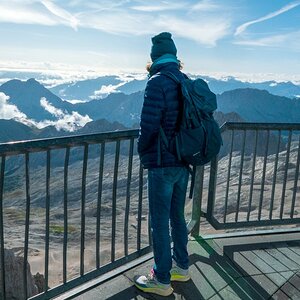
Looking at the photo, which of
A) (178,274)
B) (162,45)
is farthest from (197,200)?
(162,45)

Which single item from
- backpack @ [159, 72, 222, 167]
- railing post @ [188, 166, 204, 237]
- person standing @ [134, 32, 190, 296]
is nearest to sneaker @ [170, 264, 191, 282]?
person standing @ [134, 32, 190, 296]

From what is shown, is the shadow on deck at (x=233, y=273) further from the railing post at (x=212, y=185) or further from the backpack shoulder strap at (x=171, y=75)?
the backpack shoulder strap at (x=171, y=75)

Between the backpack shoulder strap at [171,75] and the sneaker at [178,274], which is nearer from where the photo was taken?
the backpack shoulder strap at [171,75]

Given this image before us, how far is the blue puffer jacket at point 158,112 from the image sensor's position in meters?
3.44

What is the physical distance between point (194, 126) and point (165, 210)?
36.2 inches

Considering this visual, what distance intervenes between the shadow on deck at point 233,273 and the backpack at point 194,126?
1625mm

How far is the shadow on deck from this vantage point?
14.4 ft

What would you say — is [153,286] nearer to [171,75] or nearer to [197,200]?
[197,200]

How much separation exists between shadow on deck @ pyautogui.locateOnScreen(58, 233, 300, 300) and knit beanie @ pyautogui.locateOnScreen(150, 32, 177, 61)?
2600mm

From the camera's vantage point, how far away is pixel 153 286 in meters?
4.29

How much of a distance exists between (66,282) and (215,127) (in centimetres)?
229

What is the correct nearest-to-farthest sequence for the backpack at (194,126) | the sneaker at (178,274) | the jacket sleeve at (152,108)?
1. the jacket sleeve at (152,108)
2. the backpack at (194,126)
3. the sneaker at (178,274)

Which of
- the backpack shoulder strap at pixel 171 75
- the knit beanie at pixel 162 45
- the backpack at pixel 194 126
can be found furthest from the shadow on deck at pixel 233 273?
the knit beanie at pixel 162 45

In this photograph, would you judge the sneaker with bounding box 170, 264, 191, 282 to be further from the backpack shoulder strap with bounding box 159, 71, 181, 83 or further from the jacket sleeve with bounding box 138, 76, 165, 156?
the backpack shoulder strap with bounding box 159, 71, 181, 83
